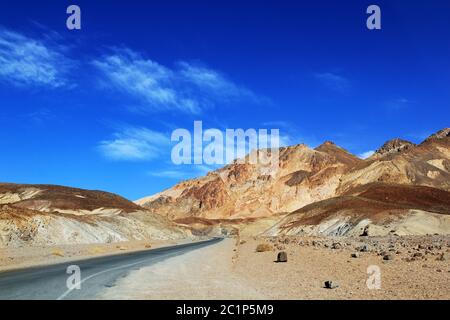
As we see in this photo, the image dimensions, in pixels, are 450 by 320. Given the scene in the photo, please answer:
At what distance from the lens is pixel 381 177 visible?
15875 centimetres

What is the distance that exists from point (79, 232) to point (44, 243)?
474 inches

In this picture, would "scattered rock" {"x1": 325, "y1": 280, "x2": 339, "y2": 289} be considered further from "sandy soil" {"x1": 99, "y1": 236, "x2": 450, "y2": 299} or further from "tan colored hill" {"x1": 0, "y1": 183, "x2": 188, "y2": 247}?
"tan colored hill" {"x1": 0, "y1": 183, "x2": 188, "y2": 247}

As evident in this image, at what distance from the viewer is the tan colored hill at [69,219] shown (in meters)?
58.4

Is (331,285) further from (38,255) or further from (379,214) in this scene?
(379,214)

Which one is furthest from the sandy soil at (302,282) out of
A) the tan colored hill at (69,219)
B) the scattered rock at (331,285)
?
the tan colored hill at (69,219)

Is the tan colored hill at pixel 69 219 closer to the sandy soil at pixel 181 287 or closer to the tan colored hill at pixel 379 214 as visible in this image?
the tan colored hill at pixel 379 214

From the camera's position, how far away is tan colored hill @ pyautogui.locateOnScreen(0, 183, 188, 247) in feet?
192

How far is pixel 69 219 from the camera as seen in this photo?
75.2 meters

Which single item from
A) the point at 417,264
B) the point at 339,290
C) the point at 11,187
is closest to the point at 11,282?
the point at 339,290

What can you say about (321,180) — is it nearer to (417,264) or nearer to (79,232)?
(79,232)

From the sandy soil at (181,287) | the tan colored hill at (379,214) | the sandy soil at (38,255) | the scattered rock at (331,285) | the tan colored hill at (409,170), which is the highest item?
the tan colored hill at (409,170)

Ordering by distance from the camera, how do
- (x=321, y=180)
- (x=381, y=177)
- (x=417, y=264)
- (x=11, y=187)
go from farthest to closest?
(x=321, y=180) < (x=381, y=177) < (x=11, y=187) < (x=417, y=264)

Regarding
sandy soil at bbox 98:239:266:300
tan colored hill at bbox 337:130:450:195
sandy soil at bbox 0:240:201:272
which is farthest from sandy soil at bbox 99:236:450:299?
tan colored hill at bbox 337:130:450:195

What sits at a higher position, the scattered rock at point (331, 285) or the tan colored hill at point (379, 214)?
the tan colored hill at point (379, 214)
